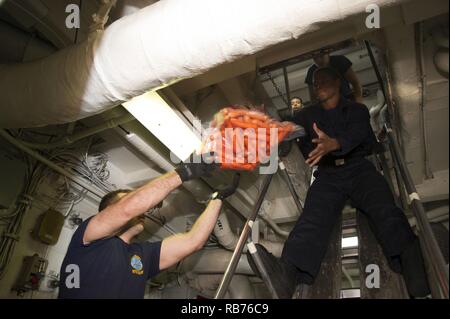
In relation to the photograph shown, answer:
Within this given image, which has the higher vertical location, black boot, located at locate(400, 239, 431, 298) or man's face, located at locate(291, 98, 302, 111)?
man's face, located at locate(291, 98, 302, 111)

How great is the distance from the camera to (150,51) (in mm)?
1229

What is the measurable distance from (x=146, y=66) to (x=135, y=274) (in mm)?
933

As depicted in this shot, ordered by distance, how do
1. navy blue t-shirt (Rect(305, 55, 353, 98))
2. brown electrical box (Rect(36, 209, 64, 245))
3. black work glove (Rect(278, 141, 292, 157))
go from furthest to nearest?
brown electrical box (Rect(36, 209, 64, 245)) < navy blue t-shirt (Rect(305, 55, 353, 98)) < black work glove (Rect(278, 141, 292, 157))

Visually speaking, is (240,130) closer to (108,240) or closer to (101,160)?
(108,240)

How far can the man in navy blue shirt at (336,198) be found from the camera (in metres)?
1.20

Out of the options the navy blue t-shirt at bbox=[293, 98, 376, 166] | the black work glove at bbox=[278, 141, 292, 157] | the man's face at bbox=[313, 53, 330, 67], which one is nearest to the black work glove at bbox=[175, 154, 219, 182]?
the black work glove at bbox=[278, 141, 292, 157]

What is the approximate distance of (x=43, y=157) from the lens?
1.94 metres

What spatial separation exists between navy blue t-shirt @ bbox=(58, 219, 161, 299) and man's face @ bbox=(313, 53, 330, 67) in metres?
1.43

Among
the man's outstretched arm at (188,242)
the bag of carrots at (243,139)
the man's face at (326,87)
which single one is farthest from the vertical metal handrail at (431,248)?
the man's outstretched arm at (188,242)

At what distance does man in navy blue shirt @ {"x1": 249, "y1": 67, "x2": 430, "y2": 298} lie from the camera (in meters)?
1.20

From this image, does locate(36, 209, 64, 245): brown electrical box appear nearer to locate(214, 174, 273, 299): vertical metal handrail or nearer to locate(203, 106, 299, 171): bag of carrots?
locate(203, 106, 299, 171): bag of carrots

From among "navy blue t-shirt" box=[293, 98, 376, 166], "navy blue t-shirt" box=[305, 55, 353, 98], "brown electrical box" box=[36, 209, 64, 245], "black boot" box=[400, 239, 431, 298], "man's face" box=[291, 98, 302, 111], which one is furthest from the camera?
"man's face" box=[291, 98, 302, 111]

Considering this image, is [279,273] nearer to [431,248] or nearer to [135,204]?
[431,248]
